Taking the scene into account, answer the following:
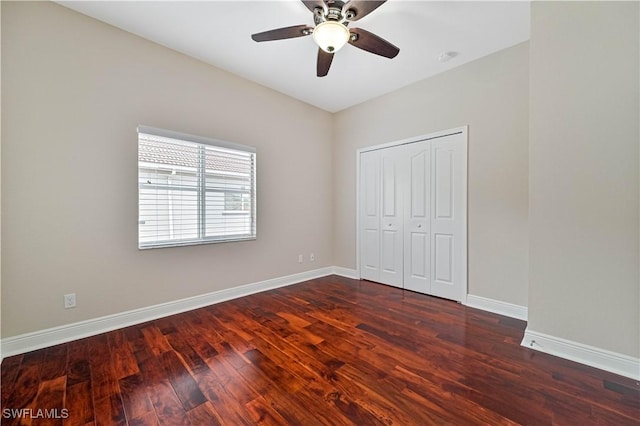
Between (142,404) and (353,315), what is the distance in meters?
1.87

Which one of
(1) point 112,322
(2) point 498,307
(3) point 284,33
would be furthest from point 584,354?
(1) point 112,322

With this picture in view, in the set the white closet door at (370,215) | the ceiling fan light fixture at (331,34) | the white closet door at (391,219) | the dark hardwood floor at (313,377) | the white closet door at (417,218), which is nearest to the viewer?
the dark hardwood floor at (313,377)

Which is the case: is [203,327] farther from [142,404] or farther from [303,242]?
[303,242]

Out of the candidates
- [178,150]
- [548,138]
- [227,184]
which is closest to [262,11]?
[178,150]

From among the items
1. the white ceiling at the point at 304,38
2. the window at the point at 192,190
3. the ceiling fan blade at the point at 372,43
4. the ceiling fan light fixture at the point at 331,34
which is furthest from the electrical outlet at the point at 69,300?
the ceiling fan blade at the point at 372,43

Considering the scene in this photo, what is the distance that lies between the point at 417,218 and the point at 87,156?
368cm

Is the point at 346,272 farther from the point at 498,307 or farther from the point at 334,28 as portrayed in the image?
the point at 334,28

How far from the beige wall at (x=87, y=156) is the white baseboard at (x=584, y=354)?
309 centimetres

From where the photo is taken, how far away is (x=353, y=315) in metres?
2.73

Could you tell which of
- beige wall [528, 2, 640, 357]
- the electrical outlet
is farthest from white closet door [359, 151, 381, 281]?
the electrical outlet

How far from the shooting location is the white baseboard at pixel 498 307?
264 cm

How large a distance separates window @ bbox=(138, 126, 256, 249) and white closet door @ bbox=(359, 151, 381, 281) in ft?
5.69

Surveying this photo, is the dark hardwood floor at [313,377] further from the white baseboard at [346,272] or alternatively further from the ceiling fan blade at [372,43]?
the ceiling fan blade at [372,43]

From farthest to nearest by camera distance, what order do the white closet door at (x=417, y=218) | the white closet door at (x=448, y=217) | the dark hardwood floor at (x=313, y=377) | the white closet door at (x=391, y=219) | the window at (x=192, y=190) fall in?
the white closet door at (x=391, y=219), the white closet door at (x=417, y=218), the white closet door at (x=448, y=217), the window at (x=192, y=190), the dark hardwood floor at (x=313, y=377)
